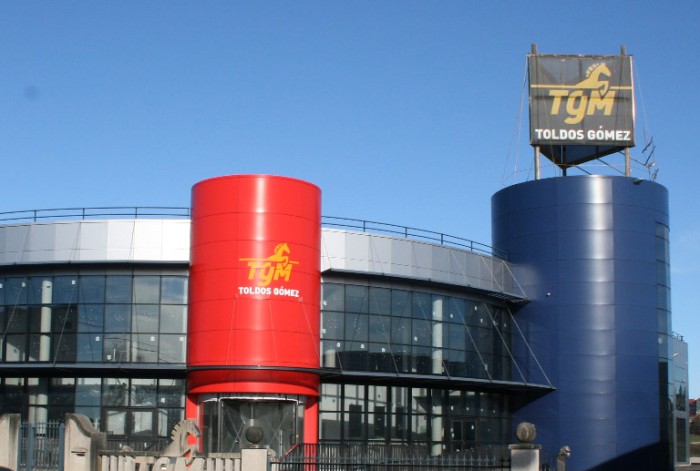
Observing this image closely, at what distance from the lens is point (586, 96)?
50531 millimetres

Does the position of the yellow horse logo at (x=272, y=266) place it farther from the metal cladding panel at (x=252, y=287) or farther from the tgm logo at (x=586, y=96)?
the tgm logo at (x=586, y=96)

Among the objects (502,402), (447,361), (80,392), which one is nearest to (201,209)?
(80,392)

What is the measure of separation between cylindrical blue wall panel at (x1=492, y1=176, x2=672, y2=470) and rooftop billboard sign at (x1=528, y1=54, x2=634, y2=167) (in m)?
2.89

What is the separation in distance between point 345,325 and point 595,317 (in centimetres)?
Result: 1195

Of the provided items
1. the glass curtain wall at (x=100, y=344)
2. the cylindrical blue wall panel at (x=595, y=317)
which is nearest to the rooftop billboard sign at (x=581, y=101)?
the cylindrical blue wall panel at (x=595, y=317)

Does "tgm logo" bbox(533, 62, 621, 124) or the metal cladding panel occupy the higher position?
"tgm logo" bbox(533, 62, 621, 124)

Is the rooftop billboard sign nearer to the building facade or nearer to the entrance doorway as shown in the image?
the building facade

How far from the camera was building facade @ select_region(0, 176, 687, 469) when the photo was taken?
38.7 metres

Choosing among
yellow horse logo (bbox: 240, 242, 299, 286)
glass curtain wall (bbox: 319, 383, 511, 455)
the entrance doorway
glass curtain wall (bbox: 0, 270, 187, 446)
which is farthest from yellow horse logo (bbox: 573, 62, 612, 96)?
the entrance doorway

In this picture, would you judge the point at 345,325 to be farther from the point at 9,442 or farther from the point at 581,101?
the point at 581,101

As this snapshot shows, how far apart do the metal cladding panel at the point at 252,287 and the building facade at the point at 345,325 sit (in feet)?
0.21

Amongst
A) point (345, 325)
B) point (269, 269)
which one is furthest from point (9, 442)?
point (345, 325)

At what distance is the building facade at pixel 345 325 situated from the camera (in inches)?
1523

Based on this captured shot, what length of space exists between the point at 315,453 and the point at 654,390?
17.0 meters
